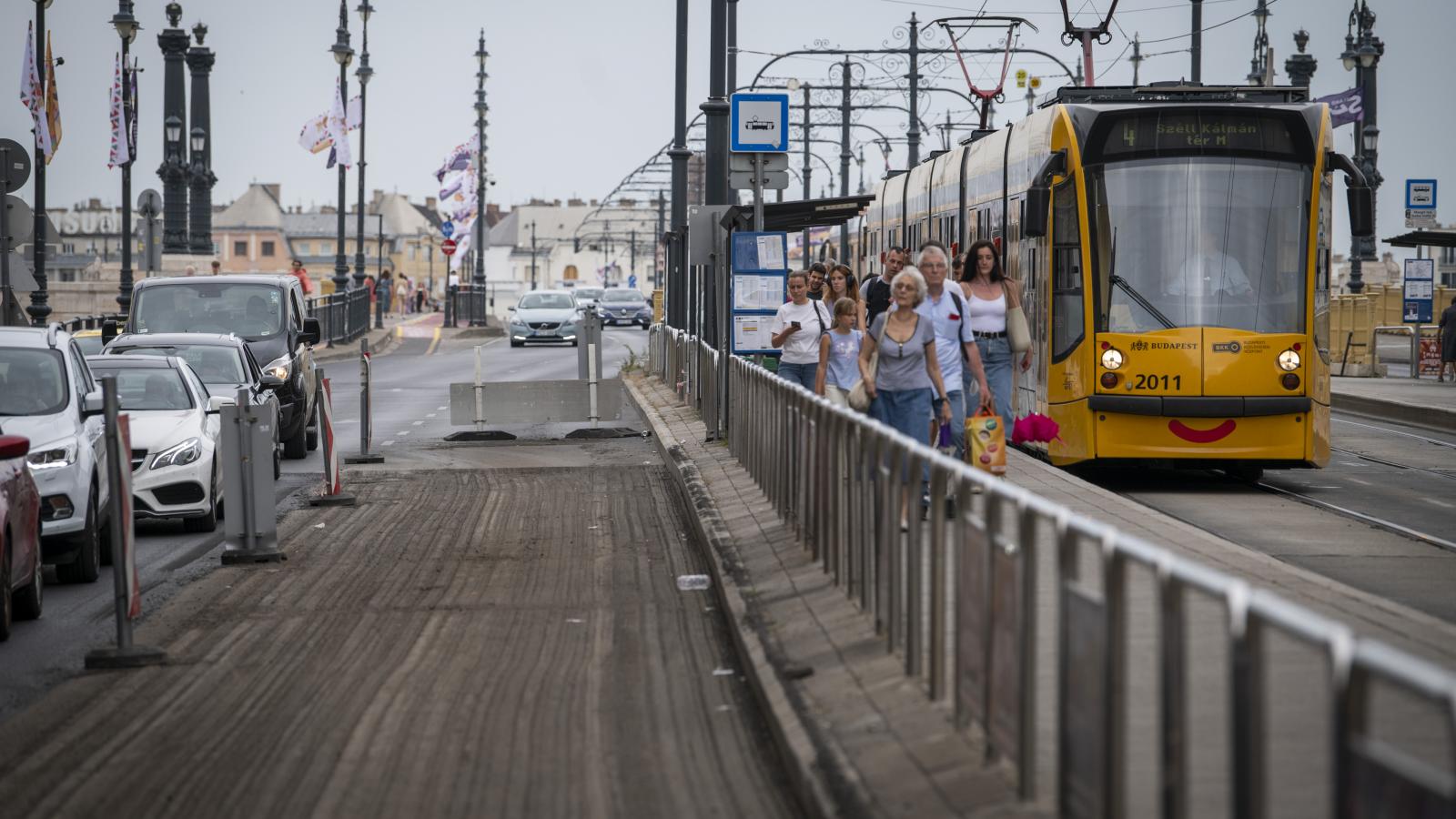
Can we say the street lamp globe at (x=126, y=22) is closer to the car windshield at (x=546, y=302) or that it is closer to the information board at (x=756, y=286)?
the car windshield at (x=546, y=302)

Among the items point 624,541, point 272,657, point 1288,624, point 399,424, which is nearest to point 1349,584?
point 624,541

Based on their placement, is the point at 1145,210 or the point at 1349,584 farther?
the point at 1145,210

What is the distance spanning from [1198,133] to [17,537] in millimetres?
10058

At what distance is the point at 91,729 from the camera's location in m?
7.79

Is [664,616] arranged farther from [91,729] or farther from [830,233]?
[830,233]

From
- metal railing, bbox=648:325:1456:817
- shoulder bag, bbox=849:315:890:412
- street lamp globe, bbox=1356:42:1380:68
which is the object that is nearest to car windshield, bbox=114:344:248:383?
shoulder bag, bbox=849:315:890:412

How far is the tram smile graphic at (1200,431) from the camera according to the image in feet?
51.4

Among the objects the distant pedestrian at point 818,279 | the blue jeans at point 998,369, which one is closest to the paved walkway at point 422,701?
the blue jeans at point 998,369

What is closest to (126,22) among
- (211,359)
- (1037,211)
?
(211,359)

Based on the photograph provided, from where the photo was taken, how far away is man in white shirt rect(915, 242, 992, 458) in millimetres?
12250

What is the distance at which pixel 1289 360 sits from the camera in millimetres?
15633

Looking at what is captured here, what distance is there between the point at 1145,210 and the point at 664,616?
7176 millimetres

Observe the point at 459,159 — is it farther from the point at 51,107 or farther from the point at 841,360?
the point at 841,360

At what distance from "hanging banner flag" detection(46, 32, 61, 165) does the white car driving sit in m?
14.1
